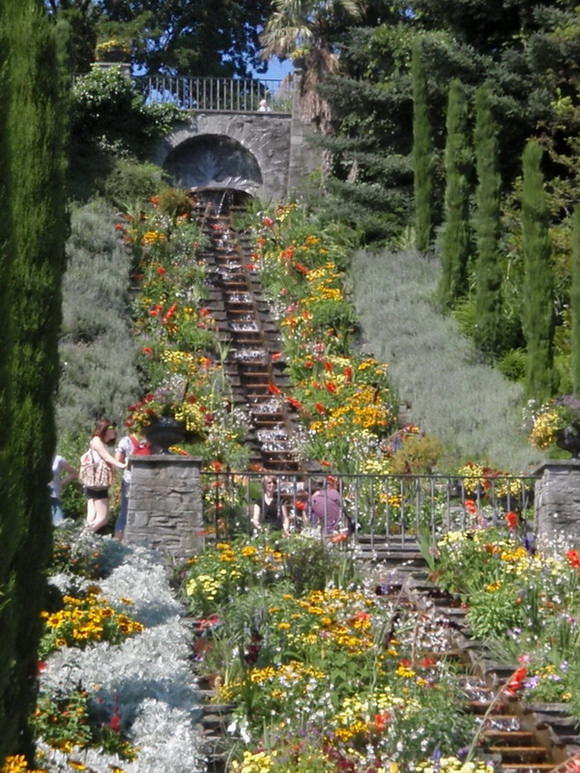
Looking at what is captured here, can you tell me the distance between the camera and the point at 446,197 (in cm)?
2427

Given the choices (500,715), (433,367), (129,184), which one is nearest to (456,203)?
(433,367)

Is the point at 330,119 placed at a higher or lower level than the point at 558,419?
higher

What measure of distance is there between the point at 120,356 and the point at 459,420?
173 inches

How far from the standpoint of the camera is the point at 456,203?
24.1 meters

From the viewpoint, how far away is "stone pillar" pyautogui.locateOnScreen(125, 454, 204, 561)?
13148mm

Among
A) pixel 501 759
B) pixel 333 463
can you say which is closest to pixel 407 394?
pixel 333 463

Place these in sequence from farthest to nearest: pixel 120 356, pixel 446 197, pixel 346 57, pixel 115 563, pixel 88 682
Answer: pixel 346 57 < pixel 446 197 < pixel 120 356 < pixel 115 563 < pixel 88 682

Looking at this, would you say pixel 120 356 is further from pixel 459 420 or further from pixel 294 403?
pixel 459 420

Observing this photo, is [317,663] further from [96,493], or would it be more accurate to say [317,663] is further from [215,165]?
[215,165]

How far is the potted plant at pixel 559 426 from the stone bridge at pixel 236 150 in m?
12.7

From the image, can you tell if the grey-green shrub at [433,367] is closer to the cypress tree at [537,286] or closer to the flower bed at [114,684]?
the cypress tree at [537,286]

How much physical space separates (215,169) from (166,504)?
18.4 m

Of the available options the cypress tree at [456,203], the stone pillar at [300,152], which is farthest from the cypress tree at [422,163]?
the stone pillar at [300,152]

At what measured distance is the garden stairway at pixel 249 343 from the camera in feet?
64.0
